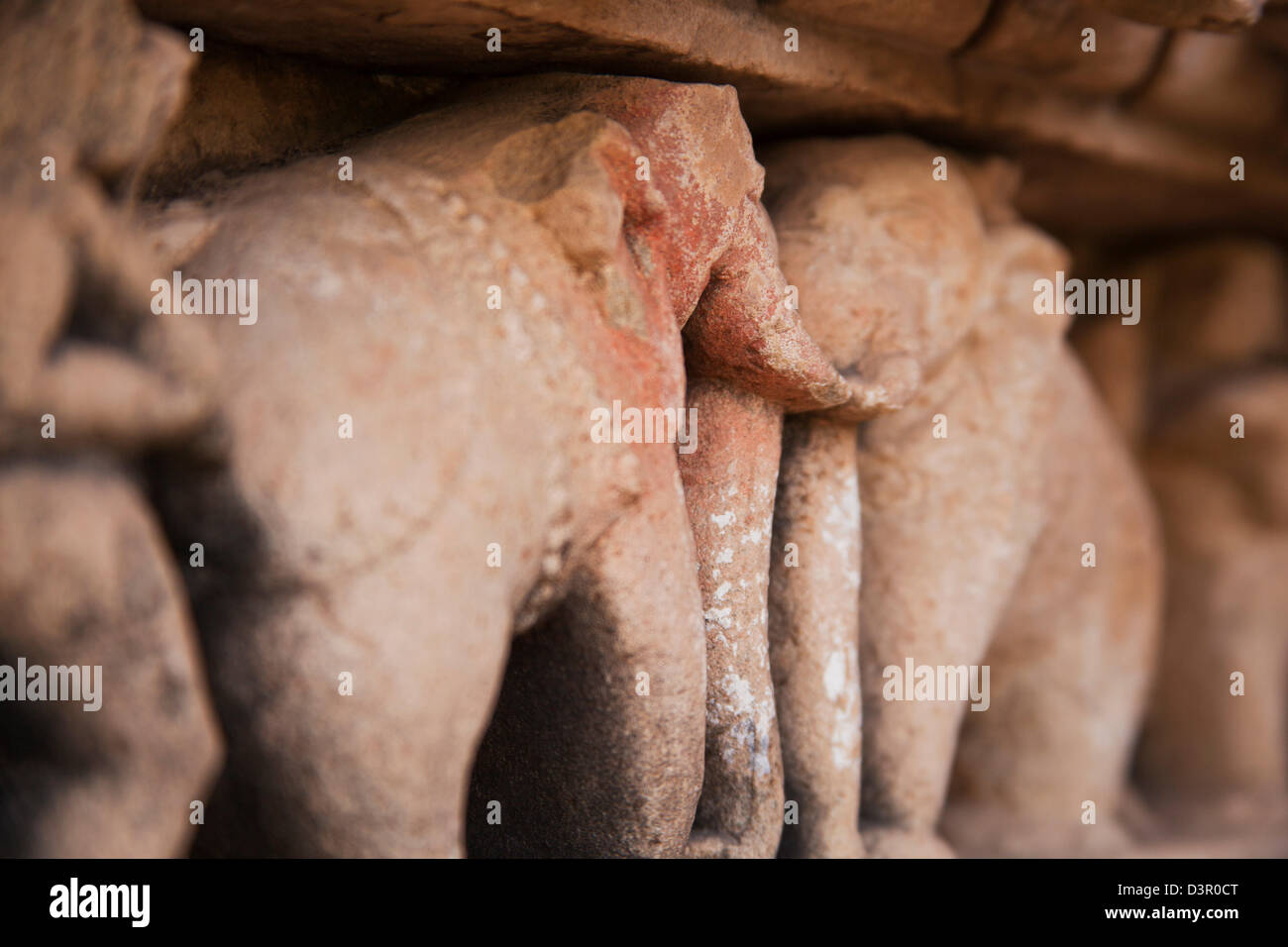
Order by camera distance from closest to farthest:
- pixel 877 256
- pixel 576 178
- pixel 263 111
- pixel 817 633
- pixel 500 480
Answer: pixel 500 480 → pixel 576 178 → pixel 263 111 → pixel 817 633 → pixel 877 256

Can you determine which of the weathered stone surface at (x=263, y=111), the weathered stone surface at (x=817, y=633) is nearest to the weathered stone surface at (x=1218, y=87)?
the weathered stone surface at (x=817, y=633)

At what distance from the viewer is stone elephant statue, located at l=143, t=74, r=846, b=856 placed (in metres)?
0.97

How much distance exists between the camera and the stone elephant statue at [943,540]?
1590 mm

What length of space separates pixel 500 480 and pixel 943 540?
0.95 m

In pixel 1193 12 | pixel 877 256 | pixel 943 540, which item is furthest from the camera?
pixel 943 540

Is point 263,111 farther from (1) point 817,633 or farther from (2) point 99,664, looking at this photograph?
(1) point 817,633

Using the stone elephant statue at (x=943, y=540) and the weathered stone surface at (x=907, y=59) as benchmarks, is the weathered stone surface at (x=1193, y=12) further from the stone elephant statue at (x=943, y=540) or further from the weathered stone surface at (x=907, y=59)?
the stone elephant statue at (x=943, y=540)

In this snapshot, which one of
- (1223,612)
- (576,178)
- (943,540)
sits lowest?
(1223,612)

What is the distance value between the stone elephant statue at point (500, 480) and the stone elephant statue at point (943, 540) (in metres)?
0.14

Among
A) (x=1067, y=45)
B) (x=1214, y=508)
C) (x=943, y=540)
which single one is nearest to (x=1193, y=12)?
(x=1067, y=45)

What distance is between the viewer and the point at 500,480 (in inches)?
42.1

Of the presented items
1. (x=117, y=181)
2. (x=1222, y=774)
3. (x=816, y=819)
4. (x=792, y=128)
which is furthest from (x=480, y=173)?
(x=1222, y=774)

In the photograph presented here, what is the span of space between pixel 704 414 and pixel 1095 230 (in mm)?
1507

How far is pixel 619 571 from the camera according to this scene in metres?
1.21
